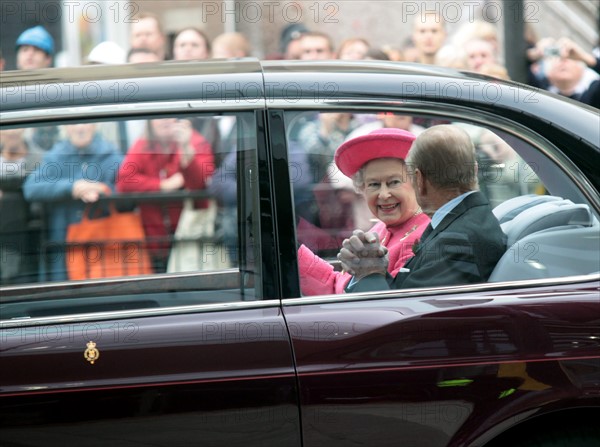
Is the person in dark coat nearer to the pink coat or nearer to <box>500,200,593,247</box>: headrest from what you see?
the pink coat

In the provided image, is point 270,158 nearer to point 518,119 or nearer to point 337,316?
point 337,316

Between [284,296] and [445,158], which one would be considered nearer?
[284,296]

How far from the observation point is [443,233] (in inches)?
118

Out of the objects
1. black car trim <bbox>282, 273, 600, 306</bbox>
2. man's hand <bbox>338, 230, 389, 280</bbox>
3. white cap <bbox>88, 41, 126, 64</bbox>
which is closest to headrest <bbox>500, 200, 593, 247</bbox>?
black car trim <bbox>282, 273, 600, 306</bbox>

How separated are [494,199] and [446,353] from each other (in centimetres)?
58

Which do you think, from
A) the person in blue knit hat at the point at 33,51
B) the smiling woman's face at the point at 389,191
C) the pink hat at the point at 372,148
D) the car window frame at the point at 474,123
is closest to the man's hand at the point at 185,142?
the car window frame at the point at 474,123

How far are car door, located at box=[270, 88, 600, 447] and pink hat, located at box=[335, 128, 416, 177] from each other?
27 cm

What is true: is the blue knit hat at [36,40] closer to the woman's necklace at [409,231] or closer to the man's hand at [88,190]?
the man's hand at [88,190]

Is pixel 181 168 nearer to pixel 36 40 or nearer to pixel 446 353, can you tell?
pixel 446 353

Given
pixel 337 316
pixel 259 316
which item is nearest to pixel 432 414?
pixel 337 316

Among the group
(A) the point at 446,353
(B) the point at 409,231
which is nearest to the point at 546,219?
(B) the point at 409,231

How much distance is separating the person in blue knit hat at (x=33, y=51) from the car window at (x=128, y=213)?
166 inches

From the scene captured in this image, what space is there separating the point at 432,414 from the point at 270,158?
0.87m

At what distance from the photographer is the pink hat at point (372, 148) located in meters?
3.08
